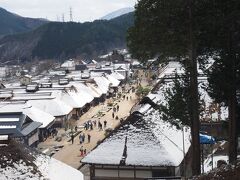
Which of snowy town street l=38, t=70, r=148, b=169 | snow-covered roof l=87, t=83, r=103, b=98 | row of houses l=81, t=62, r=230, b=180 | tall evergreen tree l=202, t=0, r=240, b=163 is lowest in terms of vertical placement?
snowy town street l=38, t=70, r=148, b=169

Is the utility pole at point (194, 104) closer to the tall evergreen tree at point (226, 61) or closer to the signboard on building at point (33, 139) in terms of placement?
the tall evergreen tree at point (226, 61)

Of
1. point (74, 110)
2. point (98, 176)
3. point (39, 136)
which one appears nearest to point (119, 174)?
point (98, 176)

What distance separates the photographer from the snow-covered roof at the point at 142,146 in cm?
2261

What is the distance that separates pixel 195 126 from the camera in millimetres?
16547

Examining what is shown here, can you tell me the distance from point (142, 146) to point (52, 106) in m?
27.3

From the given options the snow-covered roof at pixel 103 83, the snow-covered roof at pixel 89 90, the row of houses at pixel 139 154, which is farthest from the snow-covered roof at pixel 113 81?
the row of houses at pixel 139 154

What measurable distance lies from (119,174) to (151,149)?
2037 millimetres

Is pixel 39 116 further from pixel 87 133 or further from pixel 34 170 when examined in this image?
pixel 34 170

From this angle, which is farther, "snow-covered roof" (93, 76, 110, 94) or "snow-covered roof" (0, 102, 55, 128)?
"snow-covered roof" (93, 76, 110, 94)

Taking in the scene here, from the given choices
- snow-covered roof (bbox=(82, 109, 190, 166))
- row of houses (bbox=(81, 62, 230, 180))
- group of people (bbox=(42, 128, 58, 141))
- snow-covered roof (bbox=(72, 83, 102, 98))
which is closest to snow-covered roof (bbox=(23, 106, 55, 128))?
group of people (bbox=(42, 128, 58, 141))

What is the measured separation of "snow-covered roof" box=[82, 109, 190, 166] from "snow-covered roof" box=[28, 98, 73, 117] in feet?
79.4

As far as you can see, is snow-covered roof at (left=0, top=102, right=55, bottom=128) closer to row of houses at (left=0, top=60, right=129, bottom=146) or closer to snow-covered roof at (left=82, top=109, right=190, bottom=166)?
row of houses at (left=0, top=60, right=129, bottom=146)

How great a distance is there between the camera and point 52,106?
49438 mm

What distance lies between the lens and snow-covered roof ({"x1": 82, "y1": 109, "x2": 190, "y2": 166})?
22609mm
